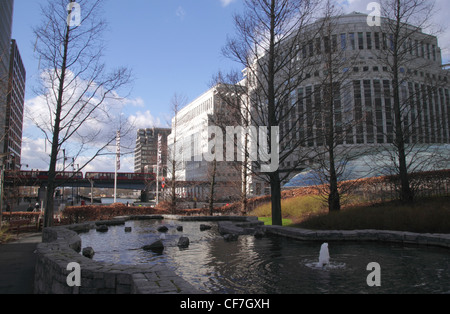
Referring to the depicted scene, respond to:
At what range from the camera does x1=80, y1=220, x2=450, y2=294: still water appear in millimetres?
6004

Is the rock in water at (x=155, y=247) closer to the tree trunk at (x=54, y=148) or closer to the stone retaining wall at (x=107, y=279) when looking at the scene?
the stone retaining wall at (x=107, y=279)

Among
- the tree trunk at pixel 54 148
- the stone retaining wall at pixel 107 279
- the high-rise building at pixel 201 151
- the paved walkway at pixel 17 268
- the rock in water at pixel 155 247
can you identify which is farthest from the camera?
the high-rise building at pixel 201 151

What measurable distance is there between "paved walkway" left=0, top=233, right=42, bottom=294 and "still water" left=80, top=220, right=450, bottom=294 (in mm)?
Result: 1782

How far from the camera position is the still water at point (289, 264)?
19.7 feet

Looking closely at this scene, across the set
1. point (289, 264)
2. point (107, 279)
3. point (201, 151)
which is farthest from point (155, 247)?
point (201, 151)

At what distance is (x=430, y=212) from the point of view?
40.2 ft

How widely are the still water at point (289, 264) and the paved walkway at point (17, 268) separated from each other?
1782mm

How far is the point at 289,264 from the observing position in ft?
26.3

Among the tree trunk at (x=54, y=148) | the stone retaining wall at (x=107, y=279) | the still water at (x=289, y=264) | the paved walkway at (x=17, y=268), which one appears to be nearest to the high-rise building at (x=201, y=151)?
the tree trunk at (x=54, y=148)

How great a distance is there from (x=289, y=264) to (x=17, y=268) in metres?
6.87

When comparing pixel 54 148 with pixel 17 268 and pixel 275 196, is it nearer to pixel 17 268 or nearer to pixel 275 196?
pixel 17 268

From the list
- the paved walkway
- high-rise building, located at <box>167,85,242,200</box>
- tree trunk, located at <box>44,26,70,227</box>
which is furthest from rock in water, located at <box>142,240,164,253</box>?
high-rise building, located at <box>167,85,242,200</box>
